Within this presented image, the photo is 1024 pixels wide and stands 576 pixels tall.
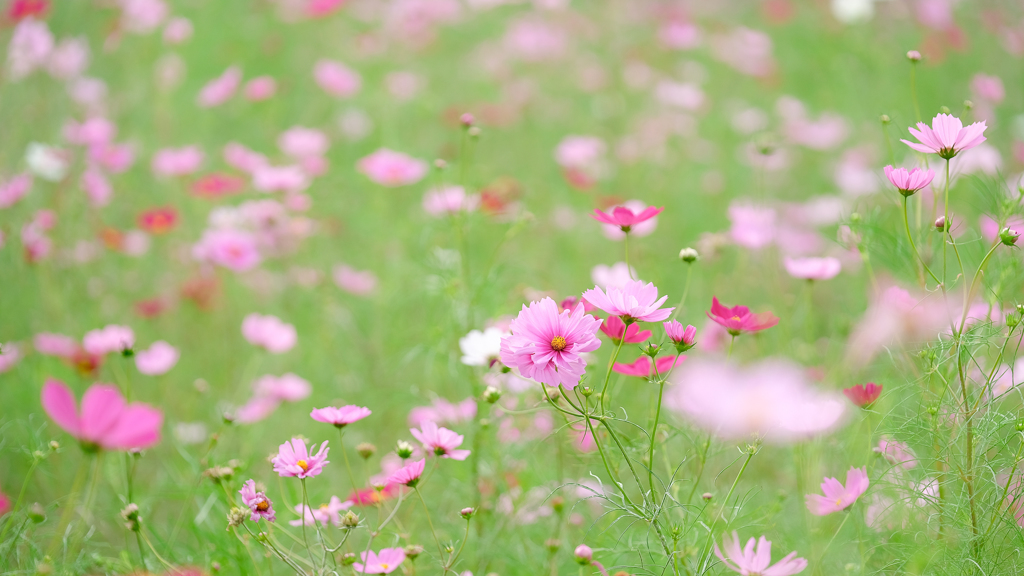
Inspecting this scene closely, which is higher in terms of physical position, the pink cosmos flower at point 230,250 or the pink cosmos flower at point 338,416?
the pink cosmos flower at point 338,416

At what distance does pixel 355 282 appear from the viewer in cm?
173

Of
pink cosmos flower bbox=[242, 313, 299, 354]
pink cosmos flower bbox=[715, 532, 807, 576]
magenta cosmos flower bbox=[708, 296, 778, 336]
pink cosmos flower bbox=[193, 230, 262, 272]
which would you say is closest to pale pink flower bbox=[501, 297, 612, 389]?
magenta cosmos flower bbox=[708, 296, 778, 336]

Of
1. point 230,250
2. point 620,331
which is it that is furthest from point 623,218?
point 230,250

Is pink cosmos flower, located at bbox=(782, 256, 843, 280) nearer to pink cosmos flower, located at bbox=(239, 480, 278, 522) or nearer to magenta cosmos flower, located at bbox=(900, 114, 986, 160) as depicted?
magenta cosmos flower, located at bbox=(900, 114, 986, 160)

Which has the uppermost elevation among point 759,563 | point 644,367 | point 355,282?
point 644,367

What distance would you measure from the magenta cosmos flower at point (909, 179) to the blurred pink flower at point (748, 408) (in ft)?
0.88

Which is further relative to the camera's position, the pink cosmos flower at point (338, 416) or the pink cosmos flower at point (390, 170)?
the pink cosmos flower at point (390, 170)

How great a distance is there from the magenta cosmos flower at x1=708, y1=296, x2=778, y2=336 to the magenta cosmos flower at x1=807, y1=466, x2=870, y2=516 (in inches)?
7.1

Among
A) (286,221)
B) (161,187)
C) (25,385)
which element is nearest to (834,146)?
(286,221)

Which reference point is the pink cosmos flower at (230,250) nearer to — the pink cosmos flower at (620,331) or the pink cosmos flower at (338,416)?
the pink cosmos flower at (338,416)

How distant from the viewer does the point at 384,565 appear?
0.74 m

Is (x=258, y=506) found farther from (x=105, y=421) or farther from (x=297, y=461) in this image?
(x=105, y=421)

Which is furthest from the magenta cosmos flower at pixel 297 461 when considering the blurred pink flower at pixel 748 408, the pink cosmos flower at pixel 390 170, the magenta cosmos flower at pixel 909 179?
the pink cosmos flower at pixel 390 170

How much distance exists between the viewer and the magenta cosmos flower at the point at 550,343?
0.59m
